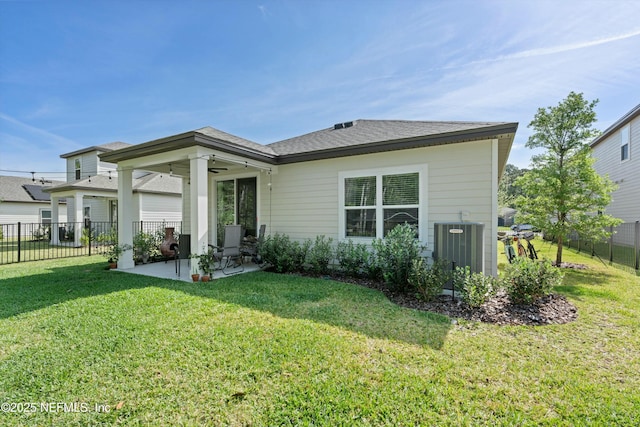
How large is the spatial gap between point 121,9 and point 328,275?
27.9 feet

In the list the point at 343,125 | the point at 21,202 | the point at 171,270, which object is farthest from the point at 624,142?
the point at 21,202

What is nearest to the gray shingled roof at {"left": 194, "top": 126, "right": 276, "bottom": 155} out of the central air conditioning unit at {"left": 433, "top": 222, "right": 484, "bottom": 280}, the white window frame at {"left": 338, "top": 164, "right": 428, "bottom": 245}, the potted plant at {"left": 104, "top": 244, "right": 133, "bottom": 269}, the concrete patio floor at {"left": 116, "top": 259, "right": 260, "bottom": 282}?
the white window frame at {"left": 338, "top": 164, "right": 428, "bottom": 245}

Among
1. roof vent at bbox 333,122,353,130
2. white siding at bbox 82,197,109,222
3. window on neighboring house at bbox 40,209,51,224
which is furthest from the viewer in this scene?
window on neighboring house at bbox 40,209,51,224

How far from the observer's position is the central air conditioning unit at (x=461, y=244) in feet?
15.2

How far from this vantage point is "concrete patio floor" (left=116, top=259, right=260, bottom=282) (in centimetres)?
632

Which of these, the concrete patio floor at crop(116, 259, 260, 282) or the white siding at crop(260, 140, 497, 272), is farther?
the concrete patio floor at crop(116, 259, 260, 282)

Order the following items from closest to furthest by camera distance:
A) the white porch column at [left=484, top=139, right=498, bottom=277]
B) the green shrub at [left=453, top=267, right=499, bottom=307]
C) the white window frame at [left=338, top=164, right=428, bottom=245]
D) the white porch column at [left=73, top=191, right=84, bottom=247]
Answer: the green shrub at [left=453, top=267, right=499, bottom=307] → the white porch column at [left=484, top=139, right=498, bottom=277] → the white window frame at [left=338, top=164, right=428, bottom=245] → the white porch column at [left=73, top=191, right=84, bottom=247]

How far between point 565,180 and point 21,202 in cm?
3235

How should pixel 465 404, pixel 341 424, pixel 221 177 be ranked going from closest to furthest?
pixel 341 424
pixel 465 404
pixel 221 177

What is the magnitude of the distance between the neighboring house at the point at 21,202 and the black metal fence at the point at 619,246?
29.5m

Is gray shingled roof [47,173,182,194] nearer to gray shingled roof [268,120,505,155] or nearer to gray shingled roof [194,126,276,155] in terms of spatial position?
gray shingled roof [194,126,276,155]

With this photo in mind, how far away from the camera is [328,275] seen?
6461mm

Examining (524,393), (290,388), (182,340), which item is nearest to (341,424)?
(290,388)

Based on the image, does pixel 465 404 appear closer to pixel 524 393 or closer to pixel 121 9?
pixel 524 393
